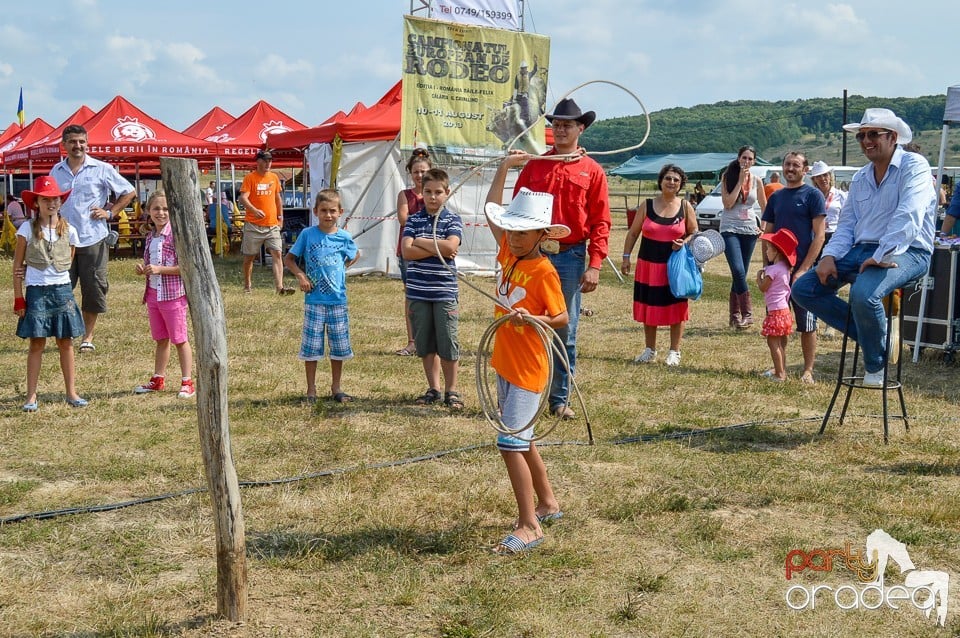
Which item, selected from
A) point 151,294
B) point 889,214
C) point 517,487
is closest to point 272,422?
point 151,294

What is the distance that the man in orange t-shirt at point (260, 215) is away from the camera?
14.0m

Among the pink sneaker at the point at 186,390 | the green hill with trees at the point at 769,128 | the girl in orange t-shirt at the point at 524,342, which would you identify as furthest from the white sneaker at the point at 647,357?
the green hill with trees at the point at 769,128

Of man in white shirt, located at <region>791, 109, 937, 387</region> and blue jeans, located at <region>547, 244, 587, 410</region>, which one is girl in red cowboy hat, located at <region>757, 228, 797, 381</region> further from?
blue jeans, located at <region>547, 244, 587, 410</region>

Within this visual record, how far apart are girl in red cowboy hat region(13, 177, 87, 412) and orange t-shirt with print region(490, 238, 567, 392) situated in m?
3.80

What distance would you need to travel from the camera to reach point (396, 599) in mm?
3775

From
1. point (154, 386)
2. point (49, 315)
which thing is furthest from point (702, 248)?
point (49, 315)

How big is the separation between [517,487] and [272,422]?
2757mm

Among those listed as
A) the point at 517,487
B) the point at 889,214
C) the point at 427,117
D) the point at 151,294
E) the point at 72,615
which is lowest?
the point at 72,615

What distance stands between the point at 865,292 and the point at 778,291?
216cm

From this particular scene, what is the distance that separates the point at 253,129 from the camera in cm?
2223

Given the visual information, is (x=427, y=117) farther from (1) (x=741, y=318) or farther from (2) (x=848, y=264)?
(2) (x=848, y=264)

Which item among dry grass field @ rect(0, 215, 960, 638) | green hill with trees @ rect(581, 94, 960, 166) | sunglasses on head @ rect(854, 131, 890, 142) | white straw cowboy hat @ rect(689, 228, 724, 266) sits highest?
green hill with trees @ rect(581, 94, 960, 166)

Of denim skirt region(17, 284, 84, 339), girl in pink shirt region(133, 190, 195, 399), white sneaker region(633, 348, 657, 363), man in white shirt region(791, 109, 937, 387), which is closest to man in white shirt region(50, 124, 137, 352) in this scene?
girl in pink shirt region(133, 190, 195, 399)

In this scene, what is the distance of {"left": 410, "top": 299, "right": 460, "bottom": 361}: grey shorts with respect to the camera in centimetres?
691
